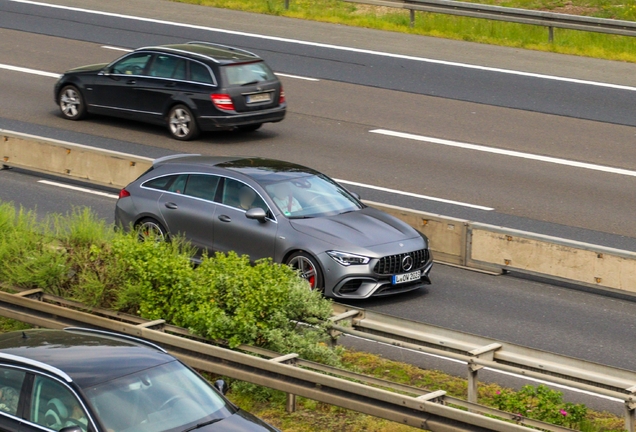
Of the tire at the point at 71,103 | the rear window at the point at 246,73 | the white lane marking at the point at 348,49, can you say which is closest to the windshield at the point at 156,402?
the rear window at the point at 246,73

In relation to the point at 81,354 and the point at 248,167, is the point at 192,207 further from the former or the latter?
the point at 81,354

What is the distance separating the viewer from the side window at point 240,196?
14.0m

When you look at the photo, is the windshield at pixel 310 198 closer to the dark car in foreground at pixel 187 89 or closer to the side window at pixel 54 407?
the side window at pixel 54 407

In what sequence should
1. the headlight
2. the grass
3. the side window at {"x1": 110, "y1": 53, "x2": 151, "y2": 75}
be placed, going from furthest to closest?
the grass
the side window at {"x1": 110, "y1": 53, "x2": 151, "y2": 75}
the headlight

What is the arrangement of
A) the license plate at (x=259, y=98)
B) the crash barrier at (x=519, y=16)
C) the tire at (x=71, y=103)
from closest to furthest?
1. the license plate at (x=259, y=98)
2. the tire at (x=71, y=103)
3. the crash barrier at (x=519, y=16)

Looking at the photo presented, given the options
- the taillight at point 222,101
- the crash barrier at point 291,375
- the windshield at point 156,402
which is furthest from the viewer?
the taillight at point 222,101

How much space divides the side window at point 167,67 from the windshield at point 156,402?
1459 cm

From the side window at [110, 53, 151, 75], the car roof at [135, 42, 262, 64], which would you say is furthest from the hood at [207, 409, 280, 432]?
the side window at [110, 53, 151, 75]

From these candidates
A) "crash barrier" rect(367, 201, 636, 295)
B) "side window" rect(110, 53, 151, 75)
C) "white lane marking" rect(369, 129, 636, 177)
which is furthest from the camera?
"side window" rect(110, 53, 151, 75)

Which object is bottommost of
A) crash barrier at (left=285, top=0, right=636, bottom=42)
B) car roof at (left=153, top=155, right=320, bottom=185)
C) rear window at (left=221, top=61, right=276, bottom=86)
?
car roof at (left=153, top=155, right=320, bottom=185)

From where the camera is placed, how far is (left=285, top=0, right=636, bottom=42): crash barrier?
27.8 meters

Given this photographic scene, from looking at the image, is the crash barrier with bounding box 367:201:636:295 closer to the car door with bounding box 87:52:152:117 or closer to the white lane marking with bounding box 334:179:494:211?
the white lane marking with bounding box 334:179:494:211

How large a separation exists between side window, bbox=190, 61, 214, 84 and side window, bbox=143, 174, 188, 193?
6.71 meters

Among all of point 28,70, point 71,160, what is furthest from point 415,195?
point 28,70
